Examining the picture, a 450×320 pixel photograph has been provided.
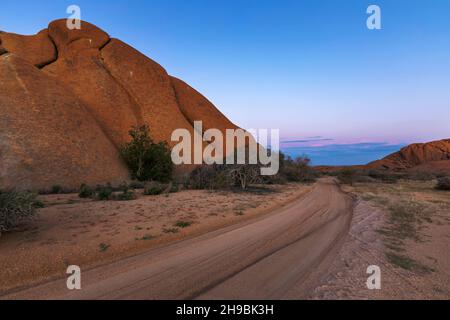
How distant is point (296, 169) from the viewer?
28.3 m

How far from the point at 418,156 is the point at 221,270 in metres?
69.1

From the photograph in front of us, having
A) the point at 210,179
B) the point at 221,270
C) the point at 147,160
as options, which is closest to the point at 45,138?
the point at 147,160

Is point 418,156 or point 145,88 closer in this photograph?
point 145,88

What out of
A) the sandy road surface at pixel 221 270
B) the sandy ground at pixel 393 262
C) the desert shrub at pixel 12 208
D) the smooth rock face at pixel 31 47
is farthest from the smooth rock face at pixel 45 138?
the sandy ground at pixel 393 262

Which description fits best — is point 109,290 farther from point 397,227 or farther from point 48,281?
point 397,227

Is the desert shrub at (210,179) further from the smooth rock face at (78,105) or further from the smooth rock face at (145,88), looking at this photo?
the smooth rock face at (145,88)

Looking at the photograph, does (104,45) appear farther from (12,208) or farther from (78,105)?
(12,208)

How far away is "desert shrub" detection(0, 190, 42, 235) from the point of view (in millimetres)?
5180

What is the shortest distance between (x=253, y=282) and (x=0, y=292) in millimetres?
3807

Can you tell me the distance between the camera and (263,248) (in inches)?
211

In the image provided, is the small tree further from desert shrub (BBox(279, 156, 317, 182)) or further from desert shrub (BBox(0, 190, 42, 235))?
desert shrub (BBox(0, 190, 42, 235))

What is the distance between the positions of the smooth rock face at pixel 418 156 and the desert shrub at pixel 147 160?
54773 millimetres

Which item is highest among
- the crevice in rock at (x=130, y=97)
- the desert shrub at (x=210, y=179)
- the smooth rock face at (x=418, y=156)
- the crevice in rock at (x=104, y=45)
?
the crevice in rock at (x=104, y=45)

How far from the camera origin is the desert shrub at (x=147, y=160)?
22797 mm
